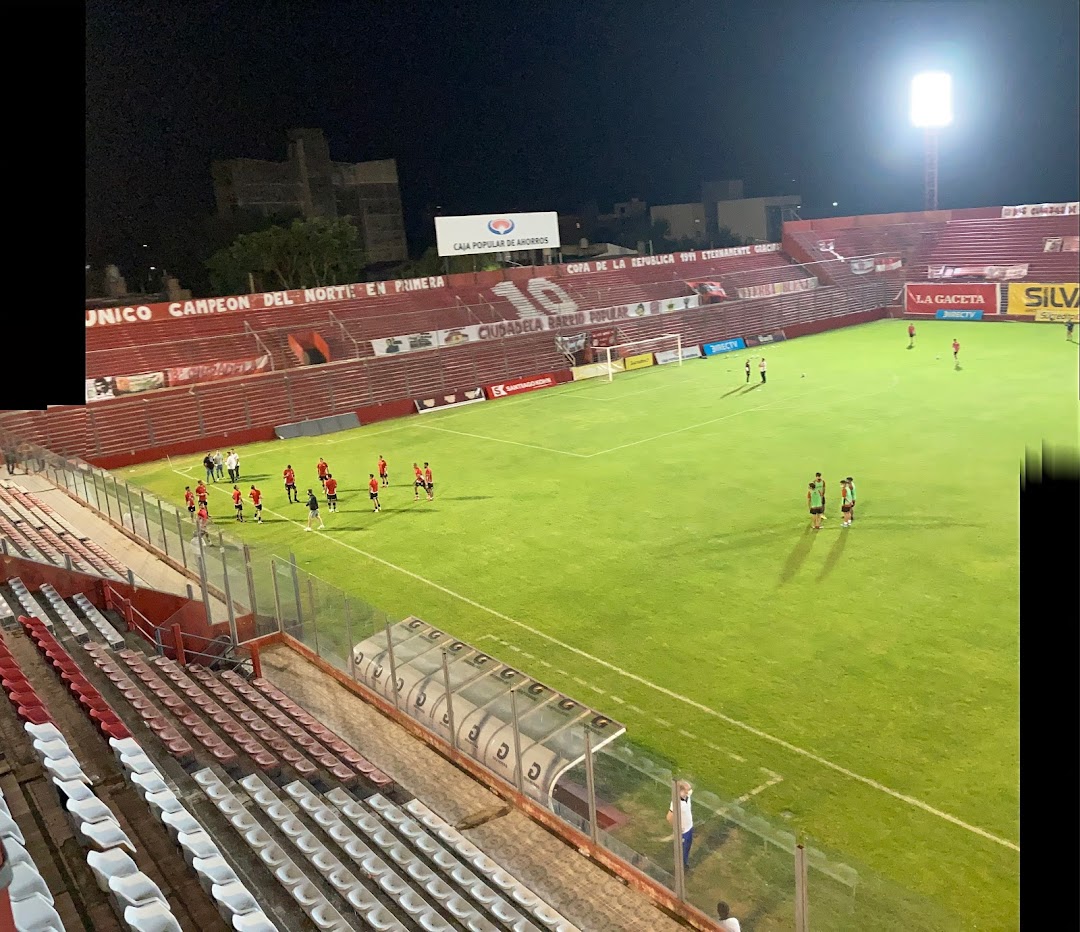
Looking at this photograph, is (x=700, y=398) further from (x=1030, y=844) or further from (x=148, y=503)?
(x=1030, y=844)

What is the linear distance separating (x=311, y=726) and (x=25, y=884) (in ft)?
Result: 21.7

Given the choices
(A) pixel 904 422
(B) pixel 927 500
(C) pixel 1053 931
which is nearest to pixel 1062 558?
(C) pixel 1053 931

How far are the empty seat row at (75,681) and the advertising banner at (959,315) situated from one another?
59.7m

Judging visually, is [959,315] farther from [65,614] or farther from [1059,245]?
[65,614]

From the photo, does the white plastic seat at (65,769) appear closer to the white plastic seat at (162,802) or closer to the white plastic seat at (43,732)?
the white plastic seat at (43,732)

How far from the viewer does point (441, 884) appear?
842 centimetres

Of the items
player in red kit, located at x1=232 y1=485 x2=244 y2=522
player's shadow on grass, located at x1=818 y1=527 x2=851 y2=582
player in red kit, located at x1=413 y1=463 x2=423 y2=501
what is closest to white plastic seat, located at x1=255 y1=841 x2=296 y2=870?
player's shadow on grass, located at x1=818 y1=527 x2=851 y2=582

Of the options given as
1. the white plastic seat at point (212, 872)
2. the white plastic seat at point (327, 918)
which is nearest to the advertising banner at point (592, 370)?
the white plastic seat at point (327, 918)

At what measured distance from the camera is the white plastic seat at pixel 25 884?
19.2 ft

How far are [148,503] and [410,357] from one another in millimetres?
26623

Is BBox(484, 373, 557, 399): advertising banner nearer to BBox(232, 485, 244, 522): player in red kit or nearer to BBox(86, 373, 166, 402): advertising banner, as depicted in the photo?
BBox(86, 373, 166, 402): advertising banner

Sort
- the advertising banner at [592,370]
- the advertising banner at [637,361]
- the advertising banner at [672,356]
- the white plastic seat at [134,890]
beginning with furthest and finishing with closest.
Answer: the advertising banner at [672,356], the advertising banner at [637,361], the advertising banner at [592,370], the white plastic seat at [134,890]

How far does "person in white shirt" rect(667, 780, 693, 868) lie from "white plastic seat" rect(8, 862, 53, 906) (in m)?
4.93

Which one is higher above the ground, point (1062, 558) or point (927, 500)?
point (1062, 558)
